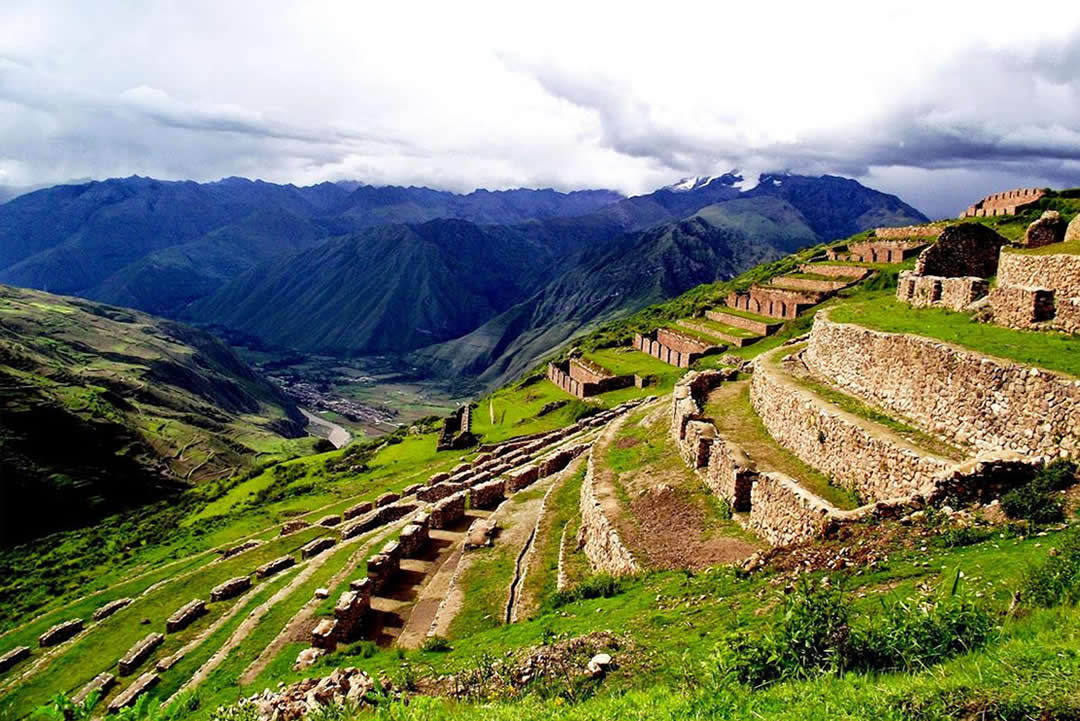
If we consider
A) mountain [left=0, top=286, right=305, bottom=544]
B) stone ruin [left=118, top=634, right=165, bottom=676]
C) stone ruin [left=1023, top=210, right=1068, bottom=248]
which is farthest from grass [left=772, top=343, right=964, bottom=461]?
mountain [left=0, top=286, right=305, bottom=544]

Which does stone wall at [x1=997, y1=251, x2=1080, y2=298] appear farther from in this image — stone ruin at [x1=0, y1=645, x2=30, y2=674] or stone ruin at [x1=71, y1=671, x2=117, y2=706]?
stone ruin at [x1=0, y1=645, x2=30, y2=674]

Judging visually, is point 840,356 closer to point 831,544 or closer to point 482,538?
point 831,544

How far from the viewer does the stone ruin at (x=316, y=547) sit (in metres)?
33.0

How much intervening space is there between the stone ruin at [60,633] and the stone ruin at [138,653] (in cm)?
Answer: 872

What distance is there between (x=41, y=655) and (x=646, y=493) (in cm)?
3023

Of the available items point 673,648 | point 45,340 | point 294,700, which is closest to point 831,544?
point 673,648

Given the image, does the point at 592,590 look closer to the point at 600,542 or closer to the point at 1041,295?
the point at 600,542

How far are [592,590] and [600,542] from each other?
10.4 ft

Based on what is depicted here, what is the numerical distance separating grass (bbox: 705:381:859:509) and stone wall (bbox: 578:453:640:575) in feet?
15.7

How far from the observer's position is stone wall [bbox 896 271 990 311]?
64.8 feet

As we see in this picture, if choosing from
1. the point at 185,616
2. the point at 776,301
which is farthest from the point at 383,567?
the point at 776,301

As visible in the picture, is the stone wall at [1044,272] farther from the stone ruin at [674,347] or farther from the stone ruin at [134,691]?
the stone ruin at [674,347]

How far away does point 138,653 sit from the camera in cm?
2500

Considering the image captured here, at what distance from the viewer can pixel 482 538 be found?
24578 millimetres
